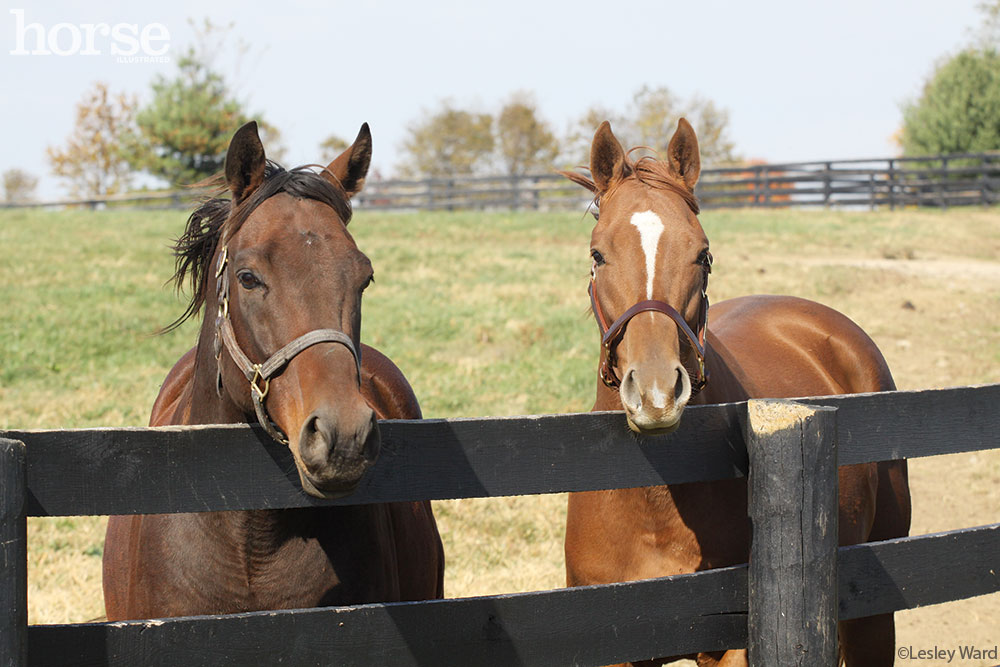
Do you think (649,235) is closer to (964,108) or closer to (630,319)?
(630,319)

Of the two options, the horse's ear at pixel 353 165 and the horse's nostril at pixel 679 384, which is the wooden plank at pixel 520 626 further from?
the horse's ear at pixel 353 165

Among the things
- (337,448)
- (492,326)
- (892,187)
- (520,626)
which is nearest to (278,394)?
(337,448)

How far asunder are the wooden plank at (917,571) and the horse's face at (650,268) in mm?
718

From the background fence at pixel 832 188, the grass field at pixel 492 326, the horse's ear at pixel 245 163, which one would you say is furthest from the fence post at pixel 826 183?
the horse's ear at pixel 245 163

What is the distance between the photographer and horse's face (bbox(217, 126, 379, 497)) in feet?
6.97

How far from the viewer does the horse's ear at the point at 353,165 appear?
9.48 ft

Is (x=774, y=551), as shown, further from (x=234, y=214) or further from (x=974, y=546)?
(x=234, y=214)

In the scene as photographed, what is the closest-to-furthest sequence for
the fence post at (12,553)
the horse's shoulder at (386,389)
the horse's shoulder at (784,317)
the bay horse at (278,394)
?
1. the fence post at (12,553)
2. the bay horse at (278,394)
3. the horse's shoulder at (386,389)
4. the horse's shoulder at (784,317)

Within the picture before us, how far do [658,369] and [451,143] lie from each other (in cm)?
4682

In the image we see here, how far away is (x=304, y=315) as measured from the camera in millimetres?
2385


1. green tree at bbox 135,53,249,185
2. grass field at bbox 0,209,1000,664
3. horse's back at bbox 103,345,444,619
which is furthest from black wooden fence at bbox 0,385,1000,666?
green tree at bbox 135,53,249,185

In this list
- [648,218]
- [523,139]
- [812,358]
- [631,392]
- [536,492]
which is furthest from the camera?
[523,139]

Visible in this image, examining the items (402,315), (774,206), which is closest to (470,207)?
(774,206)

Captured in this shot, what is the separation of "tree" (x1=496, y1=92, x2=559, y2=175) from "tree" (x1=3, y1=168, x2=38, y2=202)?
3786cm
